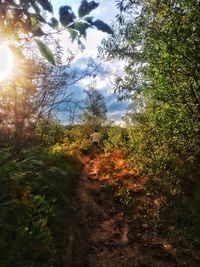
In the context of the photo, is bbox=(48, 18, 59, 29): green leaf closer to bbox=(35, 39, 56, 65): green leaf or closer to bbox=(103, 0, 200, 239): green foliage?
bbox=(35, 39, 56, 65): green leaf

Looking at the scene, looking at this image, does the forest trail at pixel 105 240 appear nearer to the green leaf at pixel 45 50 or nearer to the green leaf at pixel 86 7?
the green leaf at pixel 45 50

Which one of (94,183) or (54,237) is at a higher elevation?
(94,183)

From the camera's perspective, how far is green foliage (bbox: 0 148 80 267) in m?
7.36

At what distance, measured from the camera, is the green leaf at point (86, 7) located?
177 cm

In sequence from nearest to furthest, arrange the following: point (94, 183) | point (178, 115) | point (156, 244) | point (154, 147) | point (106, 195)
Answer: point (156, 244), point (178, 115), point (154, 147), point (106, 195), point (94, 183)

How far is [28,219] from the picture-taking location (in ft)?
29.3

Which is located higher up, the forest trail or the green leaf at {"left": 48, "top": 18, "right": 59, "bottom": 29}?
the green leaf at {"left": 48, "top": 18, "right": 59, "bottom": 29}

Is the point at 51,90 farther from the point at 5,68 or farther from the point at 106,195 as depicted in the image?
the point at 5,68

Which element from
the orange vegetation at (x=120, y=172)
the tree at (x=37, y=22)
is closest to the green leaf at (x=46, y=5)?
the tree at (x=37, y=22)

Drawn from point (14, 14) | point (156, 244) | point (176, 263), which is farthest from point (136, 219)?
point (14, 14)

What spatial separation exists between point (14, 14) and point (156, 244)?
916cm

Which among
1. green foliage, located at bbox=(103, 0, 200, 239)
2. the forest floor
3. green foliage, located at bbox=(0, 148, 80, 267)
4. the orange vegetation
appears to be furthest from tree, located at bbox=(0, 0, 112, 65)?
the orange vegetation

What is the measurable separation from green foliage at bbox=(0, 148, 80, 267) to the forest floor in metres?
0.54

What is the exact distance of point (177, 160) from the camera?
47.2ft
